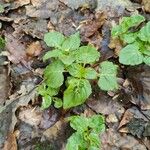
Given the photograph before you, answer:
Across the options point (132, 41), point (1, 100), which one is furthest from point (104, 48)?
point (1, 100)

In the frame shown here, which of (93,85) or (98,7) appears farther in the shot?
(98,7)

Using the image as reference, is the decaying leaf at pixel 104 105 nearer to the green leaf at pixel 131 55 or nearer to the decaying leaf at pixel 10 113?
the green leaf at pixel 131 55

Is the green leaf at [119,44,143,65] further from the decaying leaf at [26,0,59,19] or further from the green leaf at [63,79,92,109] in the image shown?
the decaying leaf at [26,0,59,19]

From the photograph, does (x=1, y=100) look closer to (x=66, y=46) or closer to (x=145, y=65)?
(x=66, y=46)

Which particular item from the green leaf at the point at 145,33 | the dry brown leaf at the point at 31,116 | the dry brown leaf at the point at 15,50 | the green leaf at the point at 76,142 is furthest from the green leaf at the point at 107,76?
the dry brown leaf at the point at 15,50

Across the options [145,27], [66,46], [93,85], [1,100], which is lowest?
[1,100]

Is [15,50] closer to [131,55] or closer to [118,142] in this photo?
[131,55]

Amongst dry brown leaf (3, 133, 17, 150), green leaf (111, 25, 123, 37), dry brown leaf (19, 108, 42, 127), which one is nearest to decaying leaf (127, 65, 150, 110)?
green leaf (111, 25, 123, 37)

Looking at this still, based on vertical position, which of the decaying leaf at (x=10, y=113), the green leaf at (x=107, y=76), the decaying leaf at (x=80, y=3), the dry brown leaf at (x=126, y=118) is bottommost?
the decaying leaf at (x=10, y=113)
